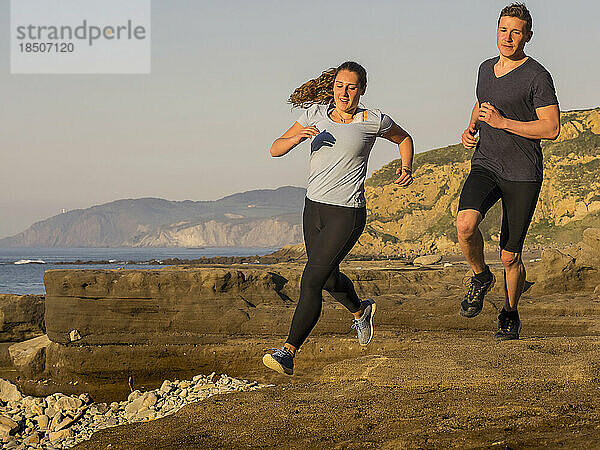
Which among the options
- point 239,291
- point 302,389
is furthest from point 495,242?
point 302,389

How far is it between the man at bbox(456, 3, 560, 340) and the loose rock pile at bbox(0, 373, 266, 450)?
4745 mm

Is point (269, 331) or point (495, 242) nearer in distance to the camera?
point (269, 331)

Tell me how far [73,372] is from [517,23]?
919cm

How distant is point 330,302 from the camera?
40.6 ft

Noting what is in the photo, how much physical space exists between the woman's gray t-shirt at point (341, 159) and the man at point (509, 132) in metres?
1.03

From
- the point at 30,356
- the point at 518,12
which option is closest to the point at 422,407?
the point at 518,12

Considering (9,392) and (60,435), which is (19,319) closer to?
(9,392)

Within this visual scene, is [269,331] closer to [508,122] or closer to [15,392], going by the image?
[15,392]

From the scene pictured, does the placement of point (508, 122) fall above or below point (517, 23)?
below

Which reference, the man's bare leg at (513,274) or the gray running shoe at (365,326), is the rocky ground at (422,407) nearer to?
the gray running shoe at (365,326)

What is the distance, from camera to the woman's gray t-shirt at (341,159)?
584 cm

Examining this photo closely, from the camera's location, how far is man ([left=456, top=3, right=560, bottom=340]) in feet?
20.0

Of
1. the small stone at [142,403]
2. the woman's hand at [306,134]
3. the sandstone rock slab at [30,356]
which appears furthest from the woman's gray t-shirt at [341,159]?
the sandstone rock slab at [30,356]

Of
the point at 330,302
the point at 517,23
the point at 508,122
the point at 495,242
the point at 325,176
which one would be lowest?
the point at 495,242
